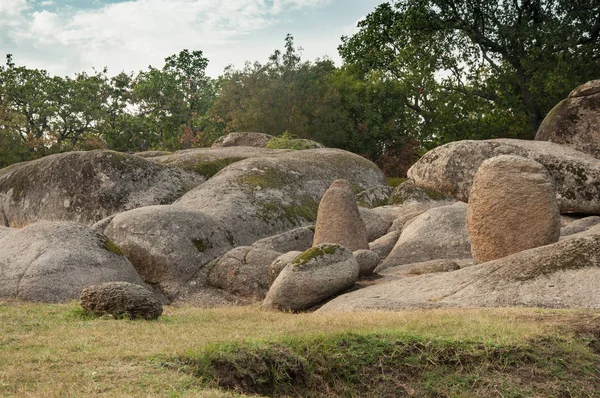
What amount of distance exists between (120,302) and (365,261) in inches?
280

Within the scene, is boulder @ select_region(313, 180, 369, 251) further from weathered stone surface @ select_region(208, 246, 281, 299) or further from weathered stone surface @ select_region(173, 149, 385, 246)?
weathered stone surface @ select_region(173, 149, 385, 246)

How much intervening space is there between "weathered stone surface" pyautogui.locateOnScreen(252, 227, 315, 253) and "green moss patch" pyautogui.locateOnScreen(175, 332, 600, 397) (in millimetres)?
12010

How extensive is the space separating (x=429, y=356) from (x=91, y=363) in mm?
4592

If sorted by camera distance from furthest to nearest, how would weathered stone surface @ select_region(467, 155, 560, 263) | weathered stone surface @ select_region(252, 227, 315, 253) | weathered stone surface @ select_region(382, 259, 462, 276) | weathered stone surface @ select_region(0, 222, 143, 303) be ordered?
weathered stone surface @ select_region(252, 227, 315, 253) → weathered stone surface @ select_region(382, 259, 462, 276) → weathered stone surface @ select_region(0, 222, 143, 303) → weathered stone surface @ select_region(467, 155, 560, 263)

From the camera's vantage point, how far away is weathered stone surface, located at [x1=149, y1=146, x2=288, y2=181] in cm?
3047

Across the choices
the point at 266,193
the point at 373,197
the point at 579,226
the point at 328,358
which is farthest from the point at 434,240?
the point at 328,358

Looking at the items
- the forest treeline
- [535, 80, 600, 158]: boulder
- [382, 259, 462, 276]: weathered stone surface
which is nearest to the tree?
the forest treeline

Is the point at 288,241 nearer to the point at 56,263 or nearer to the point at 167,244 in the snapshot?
the point at 167,244

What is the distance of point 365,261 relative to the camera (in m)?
18.5

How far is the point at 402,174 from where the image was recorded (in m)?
52.6

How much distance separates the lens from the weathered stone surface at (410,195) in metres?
30.0

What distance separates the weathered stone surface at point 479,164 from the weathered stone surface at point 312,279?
7417 millimetres

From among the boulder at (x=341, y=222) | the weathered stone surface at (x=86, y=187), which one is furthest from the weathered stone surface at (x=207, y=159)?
the boulder at (x=341, y=222)

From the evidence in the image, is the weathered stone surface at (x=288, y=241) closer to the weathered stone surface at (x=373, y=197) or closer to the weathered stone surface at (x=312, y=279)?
the weathered stone surface at (x=312, y=279)
